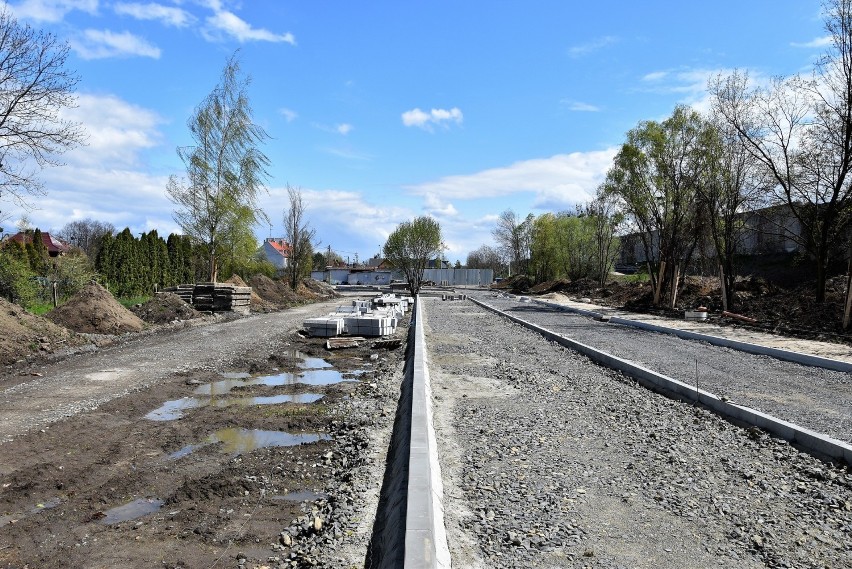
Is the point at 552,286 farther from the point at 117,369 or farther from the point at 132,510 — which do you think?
the point at 132,510

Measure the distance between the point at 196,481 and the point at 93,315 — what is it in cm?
1258

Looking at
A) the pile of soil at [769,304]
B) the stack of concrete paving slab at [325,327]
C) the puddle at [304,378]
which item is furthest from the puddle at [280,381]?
the pile of soil at [769,304]

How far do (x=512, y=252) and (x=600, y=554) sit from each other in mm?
71895

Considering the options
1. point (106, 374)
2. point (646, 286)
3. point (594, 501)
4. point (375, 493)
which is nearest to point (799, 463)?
point (594, 501)

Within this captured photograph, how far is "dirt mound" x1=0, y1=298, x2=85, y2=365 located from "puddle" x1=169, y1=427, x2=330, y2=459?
7.25 m

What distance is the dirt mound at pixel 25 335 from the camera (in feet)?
A: 37.5

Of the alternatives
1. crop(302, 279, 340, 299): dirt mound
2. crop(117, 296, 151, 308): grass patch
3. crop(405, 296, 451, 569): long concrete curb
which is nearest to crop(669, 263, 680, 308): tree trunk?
crop(405, 296, 451, 569): long concrete curb

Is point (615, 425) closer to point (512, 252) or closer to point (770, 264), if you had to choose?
point (770, 264)

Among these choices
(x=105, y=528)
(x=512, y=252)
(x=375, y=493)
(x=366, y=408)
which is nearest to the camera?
(x=105, y=528)

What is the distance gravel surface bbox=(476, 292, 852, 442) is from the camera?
6768 millimetres

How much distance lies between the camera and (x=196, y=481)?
482cm

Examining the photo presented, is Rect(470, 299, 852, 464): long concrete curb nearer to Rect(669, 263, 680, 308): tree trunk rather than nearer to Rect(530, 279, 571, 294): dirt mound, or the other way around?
Rect(669, 263, 680, 308): tree trunk

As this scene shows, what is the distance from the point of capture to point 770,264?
3794cm

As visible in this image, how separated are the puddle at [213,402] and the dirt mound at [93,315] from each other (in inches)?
338
